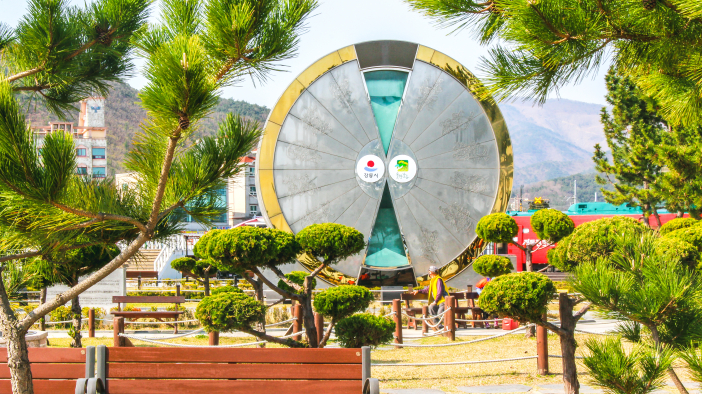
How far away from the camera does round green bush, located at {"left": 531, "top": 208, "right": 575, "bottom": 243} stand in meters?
11.1

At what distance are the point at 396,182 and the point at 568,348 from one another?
37.2ft

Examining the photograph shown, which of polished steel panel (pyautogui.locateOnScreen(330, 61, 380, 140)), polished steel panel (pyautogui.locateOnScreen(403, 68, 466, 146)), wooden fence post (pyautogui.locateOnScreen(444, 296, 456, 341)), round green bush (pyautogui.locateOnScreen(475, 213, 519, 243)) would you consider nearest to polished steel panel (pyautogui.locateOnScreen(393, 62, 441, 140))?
polished steel panel (pyautogui.locateOnScreen(403, 68, 466, 146))

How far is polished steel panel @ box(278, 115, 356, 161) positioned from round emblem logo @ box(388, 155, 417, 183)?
3.65ft

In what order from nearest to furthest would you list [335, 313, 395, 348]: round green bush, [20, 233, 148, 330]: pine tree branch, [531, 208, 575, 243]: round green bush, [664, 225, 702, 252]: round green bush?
[20, 233, 148, 330]: pine tree branch
[335, 313, 395, 348]: round green bush
[664, 225, 702, 252]: round green bush
[531, 208, 575, 243]: round green bush

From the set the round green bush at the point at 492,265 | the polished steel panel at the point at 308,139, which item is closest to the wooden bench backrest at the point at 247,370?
the round green bush at the point at 492,265

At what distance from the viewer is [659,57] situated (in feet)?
13.6

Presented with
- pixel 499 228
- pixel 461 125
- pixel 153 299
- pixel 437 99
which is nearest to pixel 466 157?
pixel 461 125

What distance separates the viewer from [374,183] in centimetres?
1686

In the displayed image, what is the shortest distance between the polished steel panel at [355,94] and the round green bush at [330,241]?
32.4ft

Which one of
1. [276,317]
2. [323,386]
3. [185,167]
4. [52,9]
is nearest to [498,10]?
[185,167]

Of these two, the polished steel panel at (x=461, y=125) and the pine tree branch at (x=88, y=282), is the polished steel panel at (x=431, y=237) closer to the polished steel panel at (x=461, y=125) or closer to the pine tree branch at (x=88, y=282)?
the polished steel panel at (x=461, y=125)

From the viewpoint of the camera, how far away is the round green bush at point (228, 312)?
20.9 ft

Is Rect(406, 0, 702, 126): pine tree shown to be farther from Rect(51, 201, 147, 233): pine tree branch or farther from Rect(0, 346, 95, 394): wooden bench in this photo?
Rect(0, 346, 95, 394): wooden bench

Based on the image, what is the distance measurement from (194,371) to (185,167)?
164 cm
